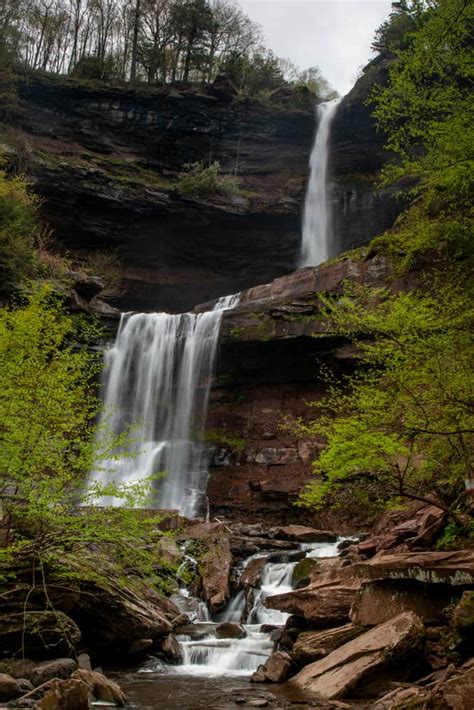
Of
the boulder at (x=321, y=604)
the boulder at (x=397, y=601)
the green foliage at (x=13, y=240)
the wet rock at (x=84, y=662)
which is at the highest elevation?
the green foliage at (x=13, y=240)

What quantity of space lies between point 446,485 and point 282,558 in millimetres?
5385

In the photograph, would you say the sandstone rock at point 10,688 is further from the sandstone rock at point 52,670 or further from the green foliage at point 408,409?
the green foliage at point 408,409

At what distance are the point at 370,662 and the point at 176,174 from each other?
36.2 m

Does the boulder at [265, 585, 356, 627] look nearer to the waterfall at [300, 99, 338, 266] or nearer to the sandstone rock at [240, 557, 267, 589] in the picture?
the sandstone rock at [240, 557, 267, 589]

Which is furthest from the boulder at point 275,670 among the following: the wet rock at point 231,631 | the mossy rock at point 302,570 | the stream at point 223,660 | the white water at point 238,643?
the mossy rock at point 302,570

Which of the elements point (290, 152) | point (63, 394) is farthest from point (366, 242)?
point (63, 394)

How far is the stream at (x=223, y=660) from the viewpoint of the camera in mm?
8672

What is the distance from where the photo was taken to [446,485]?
1252 centimetres

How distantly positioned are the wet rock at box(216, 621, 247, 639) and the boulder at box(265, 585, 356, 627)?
1544 mm

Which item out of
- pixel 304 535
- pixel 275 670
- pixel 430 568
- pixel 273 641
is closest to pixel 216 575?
pixel 273 641

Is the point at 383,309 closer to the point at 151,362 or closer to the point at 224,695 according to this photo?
the point at 224,695

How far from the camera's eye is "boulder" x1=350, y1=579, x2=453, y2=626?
9164 mm

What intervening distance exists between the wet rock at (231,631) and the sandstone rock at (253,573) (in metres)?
2.00

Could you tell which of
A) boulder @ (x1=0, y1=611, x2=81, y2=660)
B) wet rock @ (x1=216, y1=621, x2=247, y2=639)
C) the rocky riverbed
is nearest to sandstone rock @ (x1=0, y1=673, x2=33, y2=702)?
the rocky riverbed
